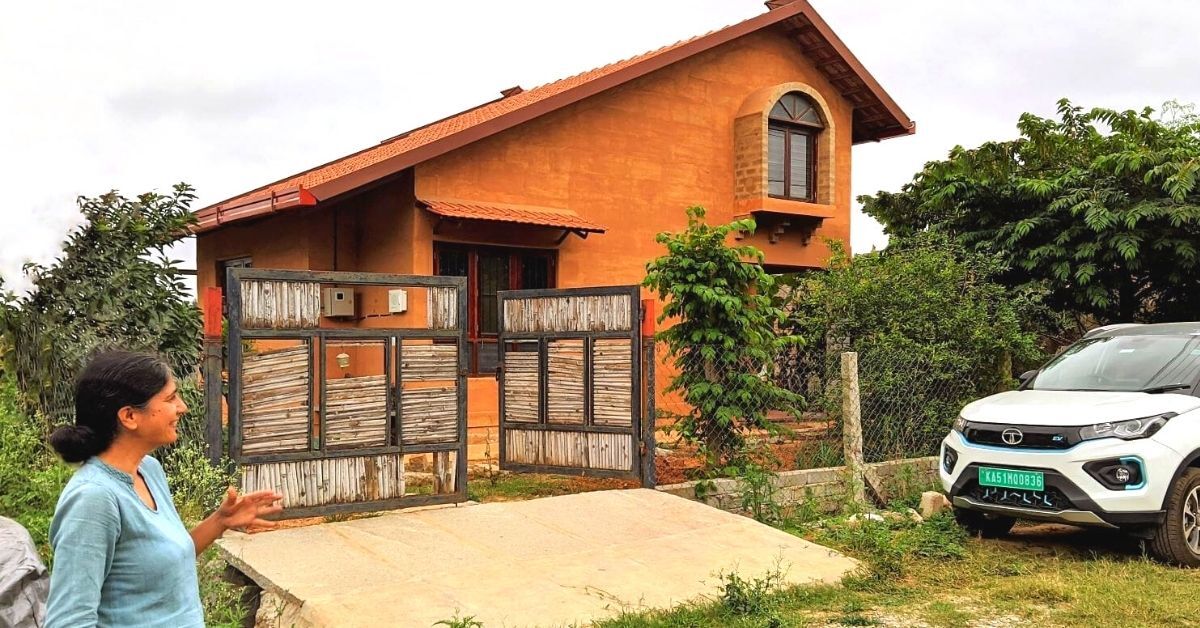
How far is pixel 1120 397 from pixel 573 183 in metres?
7.61

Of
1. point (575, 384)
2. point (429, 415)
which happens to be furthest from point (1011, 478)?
point (429, 415)

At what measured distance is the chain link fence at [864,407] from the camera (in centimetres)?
950

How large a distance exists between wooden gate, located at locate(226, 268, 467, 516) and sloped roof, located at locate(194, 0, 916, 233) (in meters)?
3.53

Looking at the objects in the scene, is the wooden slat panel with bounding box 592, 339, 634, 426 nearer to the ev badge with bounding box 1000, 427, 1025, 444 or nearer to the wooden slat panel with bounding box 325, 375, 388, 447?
the wooden slat panel with bounding box 325, 375, 388, 447

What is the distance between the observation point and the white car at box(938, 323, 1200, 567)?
6918 mm

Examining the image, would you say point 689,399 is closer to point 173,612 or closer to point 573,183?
point 573,183

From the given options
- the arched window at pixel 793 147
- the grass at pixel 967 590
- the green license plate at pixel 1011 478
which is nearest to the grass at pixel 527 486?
the grass at pixel 967 590

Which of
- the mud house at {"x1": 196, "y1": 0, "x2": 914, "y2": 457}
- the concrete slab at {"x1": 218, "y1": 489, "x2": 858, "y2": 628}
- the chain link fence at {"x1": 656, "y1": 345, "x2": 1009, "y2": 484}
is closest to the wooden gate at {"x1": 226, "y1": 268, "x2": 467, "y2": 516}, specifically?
the concrete slab at {"x1": 218, "y1": 489, "x2": 858, "y2": 628}

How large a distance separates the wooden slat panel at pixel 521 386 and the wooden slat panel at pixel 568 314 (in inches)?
10.8

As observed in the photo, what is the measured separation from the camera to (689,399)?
8875 mm

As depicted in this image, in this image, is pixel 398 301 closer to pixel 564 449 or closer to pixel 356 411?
pixel 564 449

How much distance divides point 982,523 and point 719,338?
2706mm

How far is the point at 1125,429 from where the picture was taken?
278 inches

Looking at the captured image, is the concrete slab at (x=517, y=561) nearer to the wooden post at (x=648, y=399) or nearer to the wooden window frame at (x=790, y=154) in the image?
the wooden post at (x=648, y=399)
